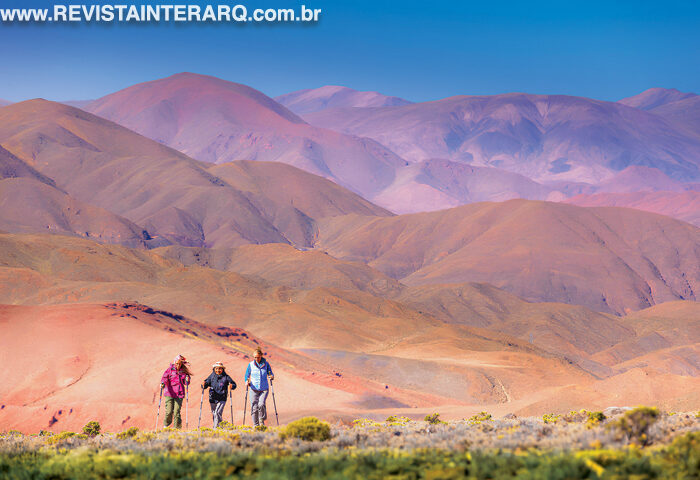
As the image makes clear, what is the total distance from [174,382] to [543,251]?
367 feet

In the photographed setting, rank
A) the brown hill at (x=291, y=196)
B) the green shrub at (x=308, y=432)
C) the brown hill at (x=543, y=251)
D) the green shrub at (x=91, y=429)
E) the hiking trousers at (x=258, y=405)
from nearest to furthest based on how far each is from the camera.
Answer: the green shrub at (x=308, y=432)
the hiking trousers at (x=258, y=405)
the green shrub at (x=91, y=429)
the brown hill at (x=543, y=251)
the brown hill at (x=291, y=196)

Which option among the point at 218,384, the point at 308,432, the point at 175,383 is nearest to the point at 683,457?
the point at 308,432

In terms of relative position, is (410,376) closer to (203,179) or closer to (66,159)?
(203,179)

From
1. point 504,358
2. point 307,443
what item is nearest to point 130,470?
point 307,443

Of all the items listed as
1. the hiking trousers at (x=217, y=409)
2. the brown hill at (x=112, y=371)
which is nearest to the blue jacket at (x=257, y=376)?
the hiking trousers at (x=217, y=409)

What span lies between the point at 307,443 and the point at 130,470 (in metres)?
3.25

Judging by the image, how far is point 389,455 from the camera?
10.4 meters

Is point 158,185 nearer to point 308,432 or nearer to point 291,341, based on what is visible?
point 291,341

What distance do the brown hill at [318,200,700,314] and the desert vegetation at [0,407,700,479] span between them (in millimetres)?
101957

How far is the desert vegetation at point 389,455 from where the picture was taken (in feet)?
29.2

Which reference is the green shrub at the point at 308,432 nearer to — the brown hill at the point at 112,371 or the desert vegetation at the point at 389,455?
the desert vegetation at the point at 389,455

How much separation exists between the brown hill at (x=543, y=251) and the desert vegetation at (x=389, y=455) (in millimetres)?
101957

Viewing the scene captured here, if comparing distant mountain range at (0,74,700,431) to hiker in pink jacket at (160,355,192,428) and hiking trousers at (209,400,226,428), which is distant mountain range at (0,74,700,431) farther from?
hiker in pink jacket at (160,355,192,428)

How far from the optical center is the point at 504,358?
57469 mm
